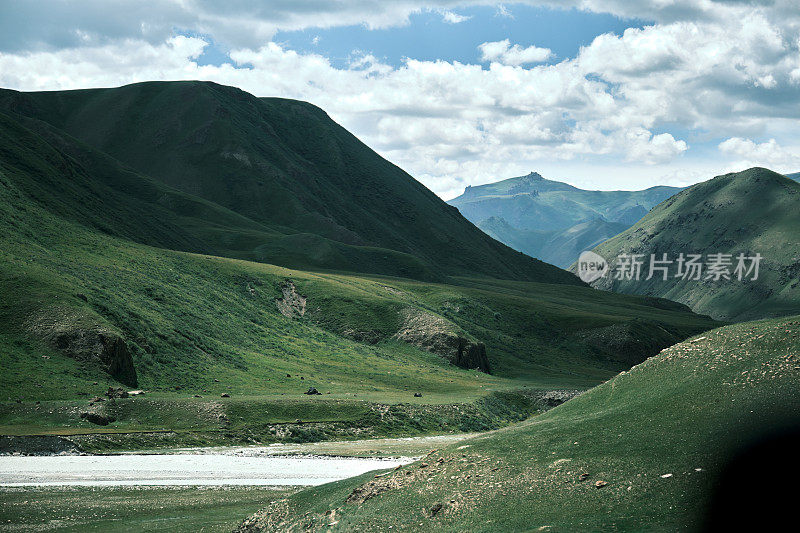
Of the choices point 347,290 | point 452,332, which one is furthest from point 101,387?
point 347,290

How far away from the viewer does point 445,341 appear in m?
131

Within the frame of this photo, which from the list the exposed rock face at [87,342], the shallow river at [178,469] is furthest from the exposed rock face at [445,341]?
the shallow river at [178,469]

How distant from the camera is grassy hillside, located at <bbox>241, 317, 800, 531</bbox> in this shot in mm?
23203

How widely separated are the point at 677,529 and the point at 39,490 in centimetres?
3356

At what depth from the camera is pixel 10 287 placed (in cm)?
8100

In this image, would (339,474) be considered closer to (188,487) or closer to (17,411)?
(188,487)

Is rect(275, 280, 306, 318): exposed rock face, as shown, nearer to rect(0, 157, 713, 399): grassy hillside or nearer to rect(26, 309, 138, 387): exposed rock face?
rect(0, 157, 713, 399): grassy hillside

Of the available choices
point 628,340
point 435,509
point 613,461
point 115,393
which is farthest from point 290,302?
point 613,461

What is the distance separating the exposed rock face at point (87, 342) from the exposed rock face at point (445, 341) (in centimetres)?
6181

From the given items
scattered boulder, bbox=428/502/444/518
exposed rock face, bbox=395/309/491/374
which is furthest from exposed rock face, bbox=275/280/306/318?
scattered boulder, bbox=428/502/444/518

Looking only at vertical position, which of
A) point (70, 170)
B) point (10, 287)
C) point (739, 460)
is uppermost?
point (70, 170)

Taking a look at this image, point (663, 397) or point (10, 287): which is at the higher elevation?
point (10, 287)

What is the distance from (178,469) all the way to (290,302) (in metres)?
91.2

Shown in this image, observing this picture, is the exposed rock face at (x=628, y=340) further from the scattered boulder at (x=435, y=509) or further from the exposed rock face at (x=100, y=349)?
the scattered boulder at (x=435, y=509)
